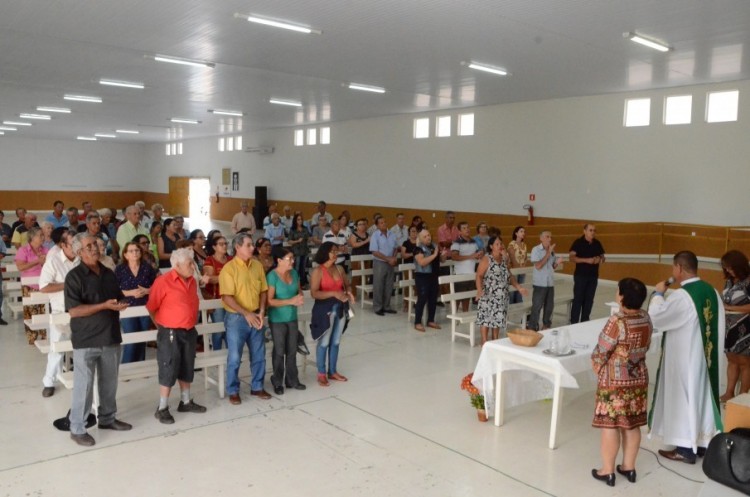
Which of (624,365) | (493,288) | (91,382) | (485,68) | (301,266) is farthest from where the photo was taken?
(301,266)

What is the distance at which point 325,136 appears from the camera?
2419 cm

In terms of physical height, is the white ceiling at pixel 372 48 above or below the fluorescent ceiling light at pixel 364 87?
below

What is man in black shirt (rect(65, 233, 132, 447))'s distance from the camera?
15.9ft

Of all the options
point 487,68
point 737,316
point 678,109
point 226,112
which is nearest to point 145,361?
point 737,316

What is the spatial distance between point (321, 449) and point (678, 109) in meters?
12.6

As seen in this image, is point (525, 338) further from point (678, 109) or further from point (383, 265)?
point (678, 109)

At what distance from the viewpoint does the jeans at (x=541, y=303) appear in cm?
897

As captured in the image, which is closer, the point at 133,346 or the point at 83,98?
the point at 133,346

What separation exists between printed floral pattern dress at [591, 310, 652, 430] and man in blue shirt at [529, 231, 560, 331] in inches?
180

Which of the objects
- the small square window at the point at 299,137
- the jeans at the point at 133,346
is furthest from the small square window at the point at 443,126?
the jeans at the point at 133,346

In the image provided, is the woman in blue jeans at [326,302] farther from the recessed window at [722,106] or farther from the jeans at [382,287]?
the recessed window at [722,106]

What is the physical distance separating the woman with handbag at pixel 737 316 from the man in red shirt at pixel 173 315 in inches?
196

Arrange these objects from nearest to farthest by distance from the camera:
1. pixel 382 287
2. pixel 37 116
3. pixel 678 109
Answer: pixel 382 287 → pixel 678 109 → pixel 37 116

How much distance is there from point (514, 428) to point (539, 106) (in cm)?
1250
